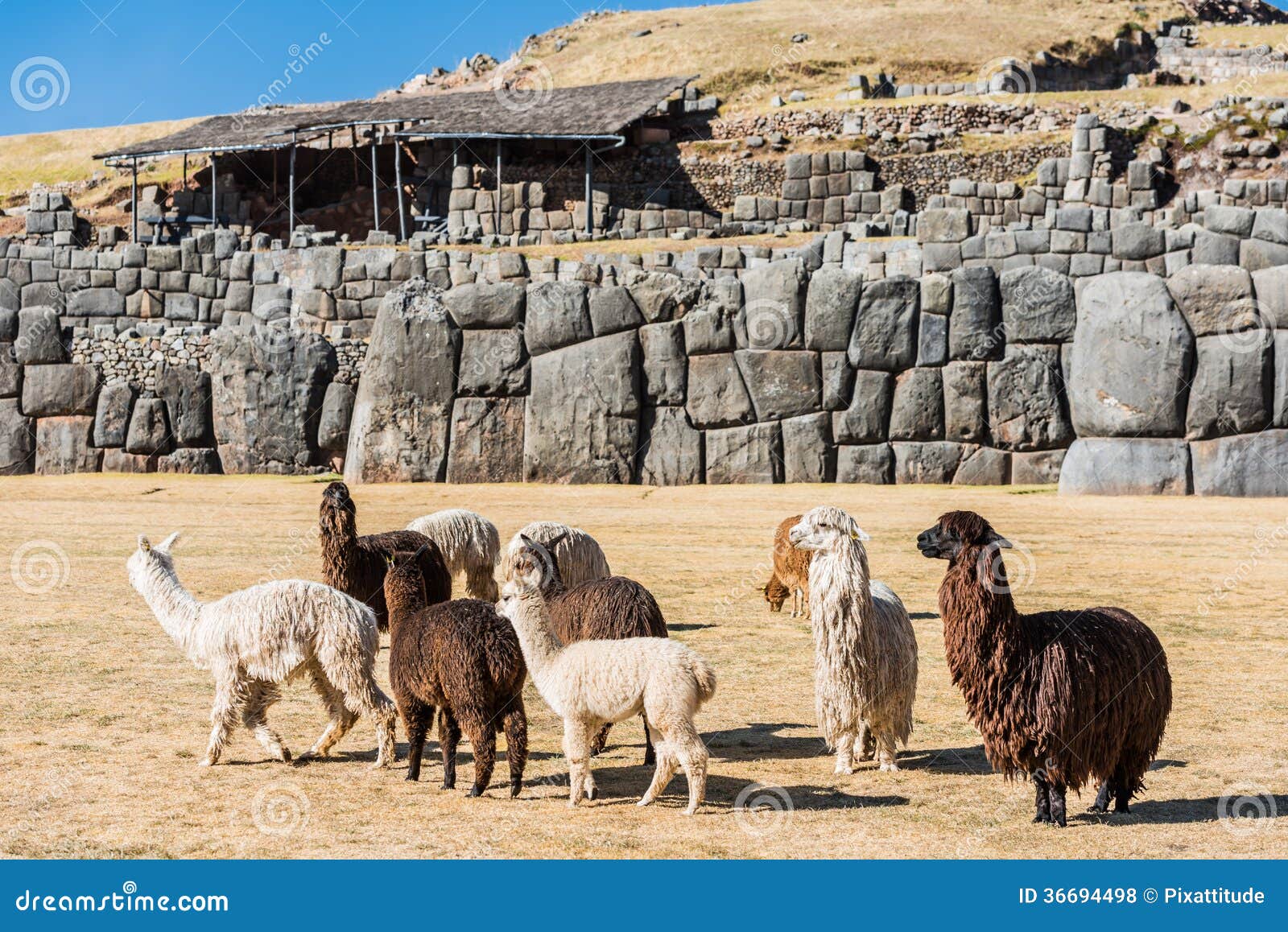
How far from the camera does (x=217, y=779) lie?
7215 mm

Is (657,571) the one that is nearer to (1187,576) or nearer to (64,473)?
(1187,576)

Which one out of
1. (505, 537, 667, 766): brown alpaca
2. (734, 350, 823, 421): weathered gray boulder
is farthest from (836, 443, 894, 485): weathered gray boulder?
(505, 537, 667, 766): brown alpaca

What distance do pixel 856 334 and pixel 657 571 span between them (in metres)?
8.85

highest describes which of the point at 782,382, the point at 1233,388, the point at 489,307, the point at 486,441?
the point at 489,307

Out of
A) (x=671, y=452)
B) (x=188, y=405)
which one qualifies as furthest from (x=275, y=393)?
(x=671, y=452)

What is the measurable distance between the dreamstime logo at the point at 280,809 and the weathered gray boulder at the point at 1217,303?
1699 cm

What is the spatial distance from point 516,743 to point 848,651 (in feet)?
5.76

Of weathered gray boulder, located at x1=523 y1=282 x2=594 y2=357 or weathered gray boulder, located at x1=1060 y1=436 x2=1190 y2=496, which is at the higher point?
weathered gray boulder, located at x1=523 y1=282 x2=594 y2=357

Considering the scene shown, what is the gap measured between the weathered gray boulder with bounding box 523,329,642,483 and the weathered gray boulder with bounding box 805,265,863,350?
2759 mm

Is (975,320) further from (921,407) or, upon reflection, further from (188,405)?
(188,405)

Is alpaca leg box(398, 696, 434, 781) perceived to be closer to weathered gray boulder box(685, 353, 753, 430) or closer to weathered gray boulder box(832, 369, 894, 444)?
weathered gray boulder box(685, 353, 753, 430)

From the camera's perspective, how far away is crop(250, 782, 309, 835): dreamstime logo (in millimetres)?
6340

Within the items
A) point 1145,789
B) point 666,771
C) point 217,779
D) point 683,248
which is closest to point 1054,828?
point 1145,789

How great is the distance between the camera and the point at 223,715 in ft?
24.4
